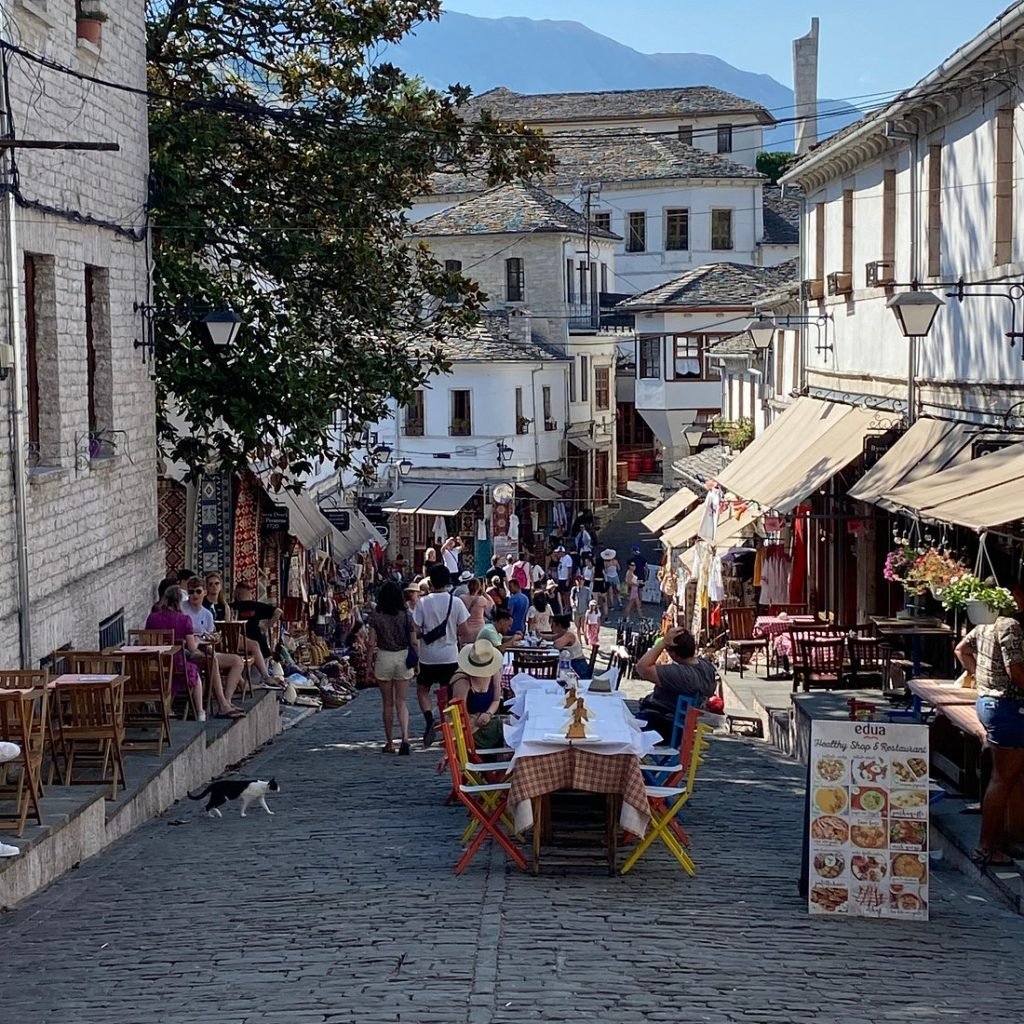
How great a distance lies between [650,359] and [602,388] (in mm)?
A: 5010

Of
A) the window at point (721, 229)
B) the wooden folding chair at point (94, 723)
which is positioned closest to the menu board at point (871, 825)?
Result: the wooden folding chair at point (94, 723)

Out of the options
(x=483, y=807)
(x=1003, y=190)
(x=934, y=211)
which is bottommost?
(x=483, y=807)

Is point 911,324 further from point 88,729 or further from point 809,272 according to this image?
point 809,272

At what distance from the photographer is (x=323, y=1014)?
23.1 feet

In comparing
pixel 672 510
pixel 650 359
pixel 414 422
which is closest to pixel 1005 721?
pixel 672 510

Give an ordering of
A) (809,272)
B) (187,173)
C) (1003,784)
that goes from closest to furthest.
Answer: (1003,784), (187,173), (809,272)

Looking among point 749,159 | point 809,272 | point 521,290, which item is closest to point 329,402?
point 809,272

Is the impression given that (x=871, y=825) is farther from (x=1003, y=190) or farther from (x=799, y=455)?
(x=799, y=455)

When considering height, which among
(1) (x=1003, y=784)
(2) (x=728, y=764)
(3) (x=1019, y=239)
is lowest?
(2) (x=728, y=764)

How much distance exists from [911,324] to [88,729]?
28.5ft

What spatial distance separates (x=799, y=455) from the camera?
22125 mm

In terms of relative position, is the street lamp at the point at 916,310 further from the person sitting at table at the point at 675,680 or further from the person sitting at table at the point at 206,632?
the person sitting at table at the point at 206,632

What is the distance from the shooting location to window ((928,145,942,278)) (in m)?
18.8

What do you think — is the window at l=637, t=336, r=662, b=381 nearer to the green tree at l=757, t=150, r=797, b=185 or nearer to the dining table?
the green tree at l=757, t=150, r=797, b=185
